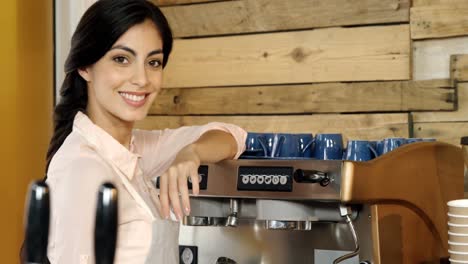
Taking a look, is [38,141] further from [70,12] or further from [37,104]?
[70,12]

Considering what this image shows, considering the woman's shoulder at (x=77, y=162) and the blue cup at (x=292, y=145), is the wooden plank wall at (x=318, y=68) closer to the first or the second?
the blue cup at (x=292, y=145)

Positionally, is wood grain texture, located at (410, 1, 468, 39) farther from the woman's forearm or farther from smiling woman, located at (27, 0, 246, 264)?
smiling woman, located at (27, 0, 246, 264)

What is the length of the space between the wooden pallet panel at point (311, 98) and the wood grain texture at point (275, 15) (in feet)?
0.65

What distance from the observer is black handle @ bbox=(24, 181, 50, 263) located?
373 mm

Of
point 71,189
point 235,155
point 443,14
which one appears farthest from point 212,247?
point 443,14

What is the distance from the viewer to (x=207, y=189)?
181 cm

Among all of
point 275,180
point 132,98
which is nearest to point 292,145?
point 275,180

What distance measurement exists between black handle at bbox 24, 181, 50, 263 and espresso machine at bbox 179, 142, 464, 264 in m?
1.19

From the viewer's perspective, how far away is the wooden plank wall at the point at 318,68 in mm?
2227

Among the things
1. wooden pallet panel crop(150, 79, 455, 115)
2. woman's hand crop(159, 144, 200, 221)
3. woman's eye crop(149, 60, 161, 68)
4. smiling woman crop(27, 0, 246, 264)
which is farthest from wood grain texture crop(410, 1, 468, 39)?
woman's hand crop(159, 144, 200, 221)

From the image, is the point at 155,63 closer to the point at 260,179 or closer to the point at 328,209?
the point at 260,179

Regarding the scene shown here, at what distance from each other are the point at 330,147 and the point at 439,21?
0.57 metres

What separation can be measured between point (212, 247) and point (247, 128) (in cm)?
64

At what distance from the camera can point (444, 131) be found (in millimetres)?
2217
